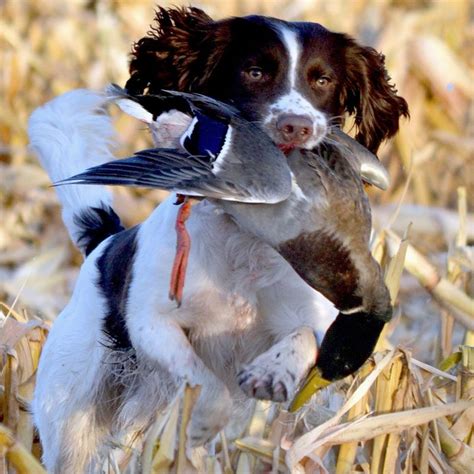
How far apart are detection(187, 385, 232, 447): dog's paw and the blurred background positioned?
3.55 meters

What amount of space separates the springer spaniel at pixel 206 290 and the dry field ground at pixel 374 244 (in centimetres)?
16

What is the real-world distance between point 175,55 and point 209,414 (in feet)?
3.69

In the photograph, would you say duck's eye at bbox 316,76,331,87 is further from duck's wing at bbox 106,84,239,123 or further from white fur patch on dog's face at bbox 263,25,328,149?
duck's wing at bbox 106,84,239,123

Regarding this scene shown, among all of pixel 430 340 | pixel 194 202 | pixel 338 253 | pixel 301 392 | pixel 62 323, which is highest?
pixel 338 253

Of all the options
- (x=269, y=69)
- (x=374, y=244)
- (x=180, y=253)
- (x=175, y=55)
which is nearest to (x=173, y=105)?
(x=180, y=253)

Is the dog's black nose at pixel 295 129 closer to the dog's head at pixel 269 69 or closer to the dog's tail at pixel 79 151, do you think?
the dog's head at pixel 269 69

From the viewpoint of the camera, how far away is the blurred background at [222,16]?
23.8 feet

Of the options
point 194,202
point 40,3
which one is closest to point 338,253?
point 194,202

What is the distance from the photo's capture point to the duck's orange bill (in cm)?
313

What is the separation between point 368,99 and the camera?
12.5ft

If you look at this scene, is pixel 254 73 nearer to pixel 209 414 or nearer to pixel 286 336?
pixel 286 336

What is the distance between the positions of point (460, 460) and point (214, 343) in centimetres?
76

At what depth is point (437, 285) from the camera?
4227mm

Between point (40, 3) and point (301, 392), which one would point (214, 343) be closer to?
point (301, 392)
